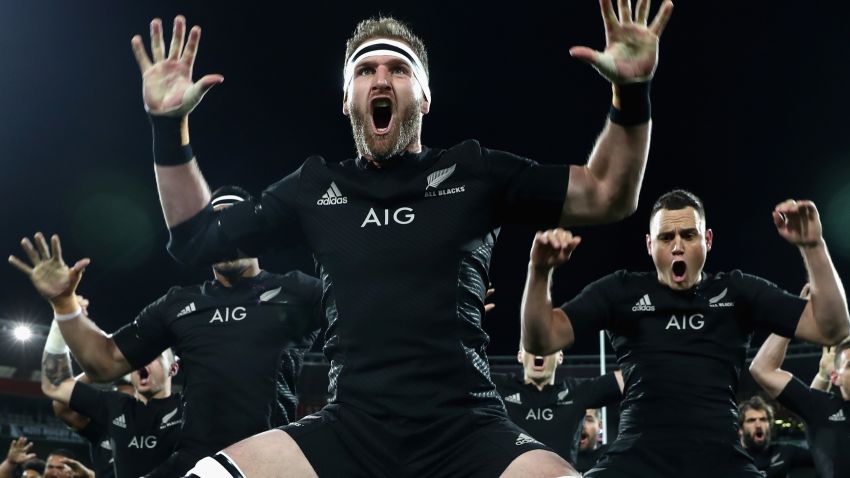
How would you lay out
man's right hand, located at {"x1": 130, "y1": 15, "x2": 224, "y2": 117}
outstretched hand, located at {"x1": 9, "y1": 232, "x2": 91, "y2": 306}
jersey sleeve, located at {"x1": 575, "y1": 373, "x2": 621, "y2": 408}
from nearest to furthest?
man's right hand, located at {"x1": 130, "y1": 15, "x2": 224, "y2": 117} < outstretched hand, located at {"x1": 9, "y1": 232, "x2": 91, "y2": 306} < jersey sleeve, located at {"x1": 575, "y1": 373, "x2": 621, "y2": 408}

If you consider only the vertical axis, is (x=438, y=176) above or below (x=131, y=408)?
above

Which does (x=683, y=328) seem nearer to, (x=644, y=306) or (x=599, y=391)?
(x=644, y=306)

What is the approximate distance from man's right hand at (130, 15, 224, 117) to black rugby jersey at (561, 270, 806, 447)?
278 centimetres

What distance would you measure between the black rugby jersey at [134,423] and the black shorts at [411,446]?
4.75 m

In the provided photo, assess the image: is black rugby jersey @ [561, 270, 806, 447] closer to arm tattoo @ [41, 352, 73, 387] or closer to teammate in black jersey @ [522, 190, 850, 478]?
teammate in black jersey @ [522, 190, 850, 478]

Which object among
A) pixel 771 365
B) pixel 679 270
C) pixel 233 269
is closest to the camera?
pixel 679 270

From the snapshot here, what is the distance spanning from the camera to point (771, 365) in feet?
24.7

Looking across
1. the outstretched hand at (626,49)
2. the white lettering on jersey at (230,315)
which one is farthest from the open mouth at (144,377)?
the outstretched hand at (626,49)

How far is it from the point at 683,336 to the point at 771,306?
1.84 feet

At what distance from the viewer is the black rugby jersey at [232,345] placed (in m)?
5.58

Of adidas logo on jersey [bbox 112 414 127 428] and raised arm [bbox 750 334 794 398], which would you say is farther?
adidas logo on jersey [bbox 112 414 127 428]

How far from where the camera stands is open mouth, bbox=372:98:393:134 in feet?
11.3

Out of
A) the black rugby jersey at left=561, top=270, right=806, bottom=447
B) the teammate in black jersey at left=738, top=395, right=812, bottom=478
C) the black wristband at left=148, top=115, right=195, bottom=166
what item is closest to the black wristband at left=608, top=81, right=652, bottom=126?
the black wristband at left=148, top=115, right=195, bottom=166

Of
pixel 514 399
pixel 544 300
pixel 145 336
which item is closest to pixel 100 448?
pixel 145 336
